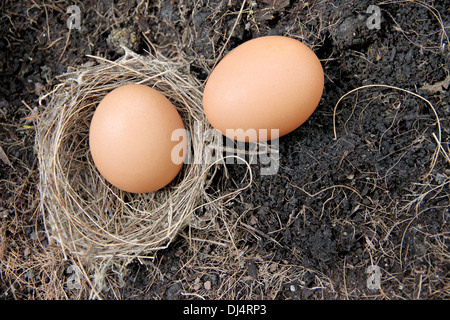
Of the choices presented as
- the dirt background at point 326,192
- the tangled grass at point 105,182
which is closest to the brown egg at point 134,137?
the tangled grass at point 105,182

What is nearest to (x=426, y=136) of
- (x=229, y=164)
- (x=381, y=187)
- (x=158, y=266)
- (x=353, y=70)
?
(x=381, y=187)

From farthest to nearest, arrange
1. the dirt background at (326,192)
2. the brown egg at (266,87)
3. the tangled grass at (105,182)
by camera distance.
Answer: the tangled grass at (105,182), the dirt background at (326,192), the brown egg at (266,87)

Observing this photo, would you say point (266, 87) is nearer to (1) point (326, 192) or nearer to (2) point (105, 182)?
(1) point (326, 192)

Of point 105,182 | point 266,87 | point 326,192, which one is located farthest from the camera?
point 105,182

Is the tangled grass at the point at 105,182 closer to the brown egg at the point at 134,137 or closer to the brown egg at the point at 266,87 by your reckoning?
the brown egg at the point at 134,137

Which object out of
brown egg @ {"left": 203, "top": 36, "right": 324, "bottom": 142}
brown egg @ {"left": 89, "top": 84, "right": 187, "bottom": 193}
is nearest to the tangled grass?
brown egg @ {"left": 89, "top": 84, "right": 187, "bottom": 193}

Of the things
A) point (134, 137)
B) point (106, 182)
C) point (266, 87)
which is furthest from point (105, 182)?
point (266, 87)
